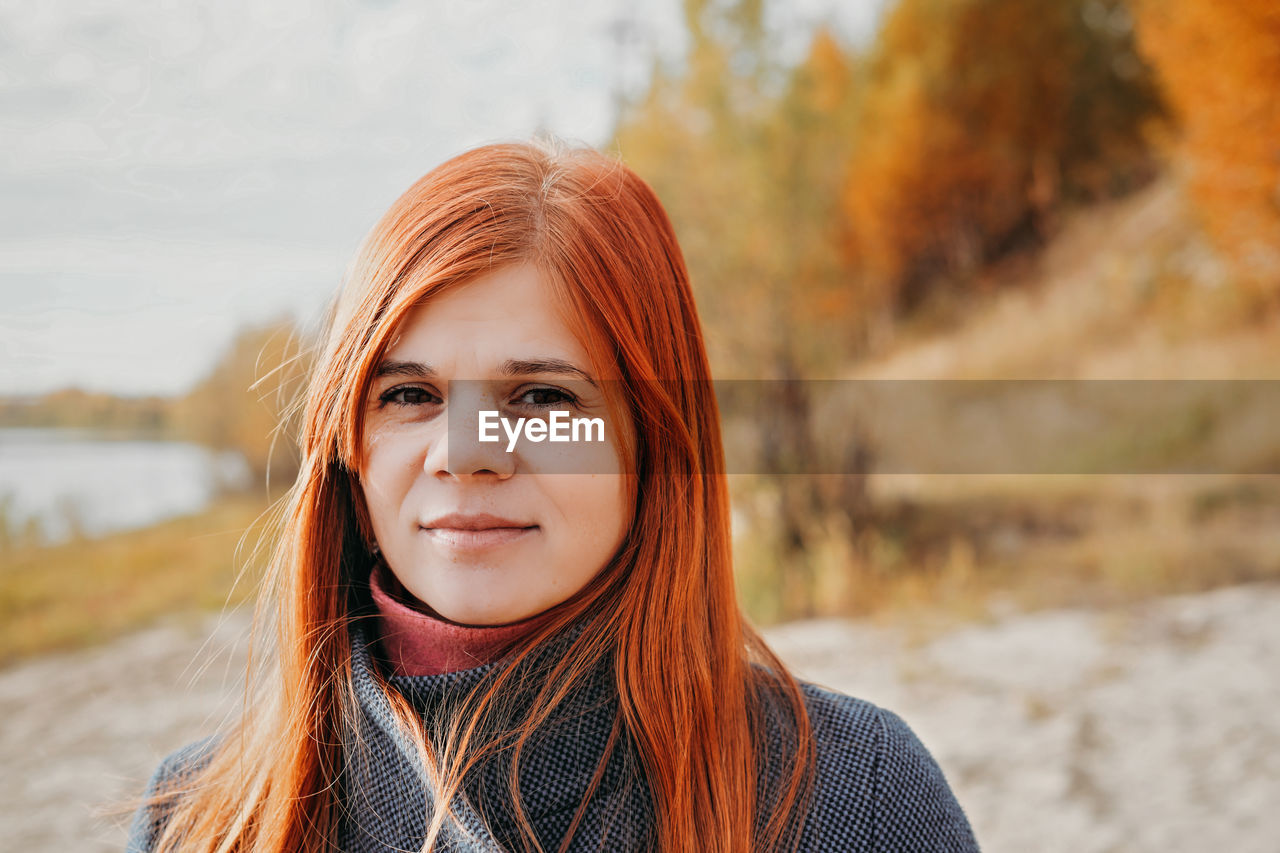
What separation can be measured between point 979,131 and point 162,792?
736 cm

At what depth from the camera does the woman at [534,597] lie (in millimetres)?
1000

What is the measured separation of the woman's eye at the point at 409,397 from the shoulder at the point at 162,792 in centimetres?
60

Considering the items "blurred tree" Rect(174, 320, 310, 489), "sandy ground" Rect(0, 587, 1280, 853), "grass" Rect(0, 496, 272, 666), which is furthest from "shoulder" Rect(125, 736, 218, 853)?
"blurred tree" Rect(174, 320, 310, 489)

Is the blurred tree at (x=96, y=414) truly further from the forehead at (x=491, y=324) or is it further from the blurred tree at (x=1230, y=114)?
the blurred tree at (x=1230, y=114)

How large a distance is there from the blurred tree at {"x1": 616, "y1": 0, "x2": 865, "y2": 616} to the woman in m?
5.04

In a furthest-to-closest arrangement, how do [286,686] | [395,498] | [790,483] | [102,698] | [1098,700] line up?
[790,483] < [102,698] < [1098,700] < [286,686] < [395,498]

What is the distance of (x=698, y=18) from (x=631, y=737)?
6151 mm

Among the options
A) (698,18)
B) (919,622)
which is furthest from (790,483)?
(698,18)

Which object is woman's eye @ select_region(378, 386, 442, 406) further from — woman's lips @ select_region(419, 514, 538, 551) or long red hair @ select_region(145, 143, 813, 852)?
woman's lips @ select_region(419, 514, 538, 551)

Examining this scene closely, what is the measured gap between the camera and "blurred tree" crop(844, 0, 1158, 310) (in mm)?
6805

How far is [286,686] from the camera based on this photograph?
3.79ft

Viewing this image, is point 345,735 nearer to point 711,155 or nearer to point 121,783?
point 121,783

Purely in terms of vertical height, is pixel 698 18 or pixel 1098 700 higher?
pixel 698 18

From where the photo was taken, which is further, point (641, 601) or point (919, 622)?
point (919, 622)
